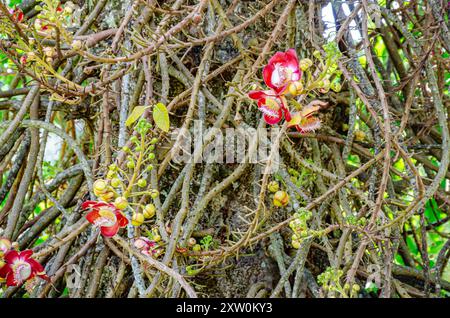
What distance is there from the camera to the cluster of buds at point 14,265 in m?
0.94

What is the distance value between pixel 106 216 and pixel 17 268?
0.72 ft

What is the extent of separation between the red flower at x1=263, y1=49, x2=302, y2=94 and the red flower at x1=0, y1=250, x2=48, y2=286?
0.49 meters

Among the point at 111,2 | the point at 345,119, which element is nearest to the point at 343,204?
the point at 345,119

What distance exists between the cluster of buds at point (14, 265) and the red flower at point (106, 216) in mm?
183

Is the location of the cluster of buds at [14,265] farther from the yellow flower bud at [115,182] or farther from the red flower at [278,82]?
the red flower at [278,82]

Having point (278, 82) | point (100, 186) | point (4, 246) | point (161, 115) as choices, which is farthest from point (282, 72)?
point (4, 246)

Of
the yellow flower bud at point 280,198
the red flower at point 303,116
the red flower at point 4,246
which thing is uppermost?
A: the red flower at point 303,116

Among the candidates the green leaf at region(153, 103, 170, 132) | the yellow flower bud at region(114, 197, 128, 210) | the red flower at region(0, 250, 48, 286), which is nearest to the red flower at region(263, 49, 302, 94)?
the green leaf at region(153, 103, 170, 132)

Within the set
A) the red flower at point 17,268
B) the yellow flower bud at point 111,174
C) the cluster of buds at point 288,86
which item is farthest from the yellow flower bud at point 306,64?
the red flower at point 17,268

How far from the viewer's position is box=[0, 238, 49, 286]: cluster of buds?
94cm
